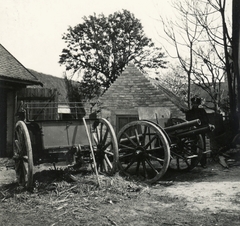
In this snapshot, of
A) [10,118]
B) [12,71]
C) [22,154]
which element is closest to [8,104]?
[10,118]

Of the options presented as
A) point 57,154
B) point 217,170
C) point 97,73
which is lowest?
point 217,170

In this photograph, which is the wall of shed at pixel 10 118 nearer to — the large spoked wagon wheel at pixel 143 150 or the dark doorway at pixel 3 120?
the dark doorway at pixel 3 120

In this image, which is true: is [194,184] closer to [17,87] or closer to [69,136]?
[69,136]

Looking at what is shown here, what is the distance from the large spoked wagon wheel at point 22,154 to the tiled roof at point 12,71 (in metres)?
4.45

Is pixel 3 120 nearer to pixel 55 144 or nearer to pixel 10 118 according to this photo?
pixel 10 118

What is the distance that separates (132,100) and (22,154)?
6419mm

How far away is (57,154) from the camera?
5797 mm

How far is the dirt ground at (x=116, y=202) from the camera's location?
420 cm

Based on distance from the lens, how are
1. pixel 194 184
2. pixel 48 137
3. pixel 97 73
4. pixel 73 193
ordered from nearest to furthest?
pixel 73 193, pixel 48 137, pixel 194 184, pixel 97 73

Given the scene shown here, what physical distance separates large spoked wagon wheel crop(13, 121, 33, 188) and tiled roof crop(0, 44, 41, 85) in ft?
14.6

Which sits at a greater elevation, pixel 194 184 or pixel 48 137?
pixel 48 137

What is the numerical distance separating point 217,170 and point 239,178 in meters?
1.21

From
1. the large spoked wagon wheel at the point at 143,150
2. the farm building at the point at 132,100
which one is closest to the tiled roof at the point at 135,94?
the farm building at the point at 132,100

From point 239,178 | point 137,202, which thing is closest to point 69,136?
point 137,202
